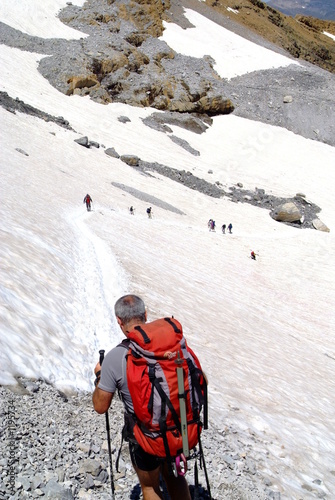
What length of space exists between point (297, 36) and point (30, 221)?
11704 centimetres

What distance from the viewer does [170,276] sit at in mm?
16531

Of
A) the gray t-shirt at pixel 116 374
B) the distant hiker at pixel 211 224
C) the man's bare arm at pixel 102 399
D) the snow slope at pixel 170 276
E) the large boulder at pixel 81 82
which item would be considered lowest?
the distant hiker at pixel 211 224

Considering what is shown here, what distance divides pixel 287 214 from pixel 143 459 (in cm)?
4094

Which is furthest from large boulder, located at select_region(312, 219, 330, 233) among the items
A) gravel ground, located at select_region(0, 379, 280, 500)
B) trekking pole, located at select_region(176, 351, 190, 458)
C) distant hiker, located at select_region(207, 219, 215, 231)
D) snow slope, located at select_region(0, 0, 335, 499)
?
trekking pole, located at select_region(176, 351, 190, 458)

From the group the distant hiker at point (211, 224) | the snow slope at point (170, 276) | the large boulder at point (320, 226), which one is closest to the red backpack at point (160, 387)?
the snow slope at point (170, 276)

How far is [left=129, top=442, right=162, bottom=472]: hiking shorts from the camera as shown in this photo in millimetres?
3789

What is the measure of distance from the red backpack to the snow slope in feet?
9.68

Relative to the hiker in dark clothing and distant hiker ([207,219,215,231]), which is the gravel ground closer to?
the hiker in dark clothing

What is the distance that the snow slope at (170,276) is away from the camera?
24.7 feet

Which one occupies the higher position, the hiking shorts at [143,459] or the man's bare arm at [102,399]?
the man's bare arm at [102,399]

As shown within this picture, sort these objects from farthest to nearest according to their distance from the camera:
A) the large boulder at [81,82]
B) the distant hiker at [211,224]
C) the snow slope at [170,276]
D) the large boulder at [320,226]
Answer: the large boulder at [81,82] → the large boulder at [320,226] → the distant hiker at [211,224] → the snow slope at [170,276]

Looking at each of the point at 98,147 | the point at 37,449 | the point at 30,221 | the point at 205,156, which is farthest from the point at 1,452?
the point at 205,156

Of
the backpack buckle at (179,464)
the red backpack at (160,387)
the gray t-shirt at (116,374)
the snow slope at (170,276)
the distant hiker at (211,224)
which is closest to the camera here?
the red backpack at (160,387)

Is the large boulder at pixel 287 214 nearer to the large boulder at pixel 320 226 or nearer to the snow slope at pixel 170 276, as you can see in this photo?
the snow slope at pixel 170 276
